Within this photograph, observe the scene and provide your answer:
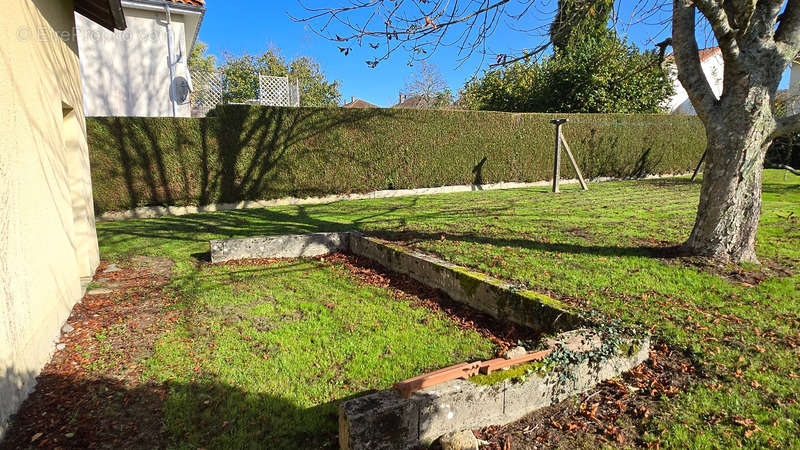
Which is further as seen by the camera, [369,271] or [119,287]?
[369,271]

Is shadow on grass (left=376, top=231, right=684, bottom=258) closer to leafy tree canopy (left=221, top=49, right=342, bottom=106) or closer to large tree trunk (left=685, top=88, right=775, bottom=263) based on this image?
large tree trunk (left=685, top=88, right=775, bottom=263)

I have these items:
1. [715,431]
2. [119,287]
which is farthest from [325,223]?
[715,431]

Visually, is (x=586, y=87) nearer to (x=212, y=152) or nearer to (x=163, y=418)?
(x=212, y=152)

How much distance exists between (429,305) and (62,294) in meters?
3.57

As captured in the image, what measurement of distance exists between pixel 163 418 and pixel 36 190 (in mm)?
2367

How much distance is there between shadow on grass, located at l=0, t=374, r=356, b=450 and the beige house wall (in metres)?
0.18

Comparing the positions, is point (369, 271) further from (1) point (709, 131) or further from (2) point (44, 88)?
(1) point (709, 131)

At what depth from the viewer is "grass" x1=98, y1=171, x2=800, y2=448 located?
2.37 meters

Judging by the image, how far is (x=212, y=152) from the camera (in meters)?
10.9

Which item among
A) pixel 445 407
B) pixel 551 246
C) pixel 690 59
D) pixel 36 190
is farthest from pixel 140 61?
pixel 445 407

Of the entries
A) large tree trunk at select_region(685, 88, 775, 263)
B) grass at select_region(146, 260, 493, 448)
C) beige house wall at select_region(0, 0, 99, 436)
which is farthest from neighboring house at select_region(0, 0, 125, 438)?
large tree trunk at select_region(685, 88, 775, 263)

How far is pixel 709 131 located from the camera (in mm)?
4547

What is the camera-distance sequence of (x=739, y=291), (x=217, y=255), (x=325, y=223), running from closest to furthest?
(x=739, y=291) → (x=217, y=255) → (x=325, y=223)

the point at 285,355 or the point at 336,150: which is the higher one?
the point at 336,150
